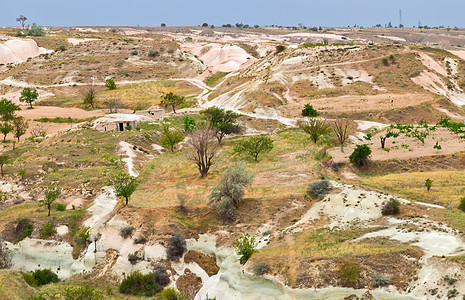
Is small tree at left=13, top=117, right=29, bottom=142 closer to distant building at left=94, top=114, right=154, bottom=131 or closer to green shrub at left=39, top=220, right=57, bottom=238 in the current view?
distant building at left=94, top=114, right=154, bottom=131

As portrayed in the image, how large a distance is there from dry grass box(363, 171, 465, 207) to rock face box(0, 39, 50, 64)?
107696 millimetres

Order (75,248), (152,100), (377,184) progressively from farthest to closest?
1. (152,100)
2. (377,184)
3. (75,248)

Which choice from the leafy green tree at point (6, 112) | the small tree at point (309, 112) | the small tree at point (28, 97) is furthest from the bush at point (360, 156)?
the small tree at point (28, 97)

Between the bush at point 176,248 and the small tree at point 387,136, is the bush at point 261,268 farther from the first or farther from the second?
the small tree at point 387,136

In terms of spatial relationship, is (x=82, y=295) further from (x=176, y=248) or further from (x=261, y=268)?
(x=261, y=268)

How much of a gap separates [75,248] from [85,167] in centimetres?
1721

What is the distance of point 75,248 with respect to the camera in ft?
95.0

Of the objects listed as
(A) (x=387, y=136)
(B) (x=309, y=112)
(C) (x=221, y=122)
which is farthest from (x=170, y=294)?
(B) (x=309, y=112)

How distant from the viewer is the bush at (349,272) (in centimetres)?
1794

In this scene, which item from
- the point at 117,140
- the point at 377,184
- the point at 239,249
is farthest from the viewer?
the point at 117,140

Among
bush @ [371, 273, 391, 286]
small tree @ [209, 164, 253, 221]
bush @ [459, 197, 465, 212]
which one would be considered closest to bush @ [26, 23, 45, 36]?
small tree @ [209, 164, 253, 221]

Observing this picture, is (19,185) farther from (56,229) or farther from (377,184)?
(377,184)

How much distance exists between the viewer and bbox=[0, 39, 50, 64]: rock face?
11244 centimetres

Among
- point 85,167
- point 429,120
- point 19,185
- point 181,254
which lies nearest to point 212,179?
point 181,254
